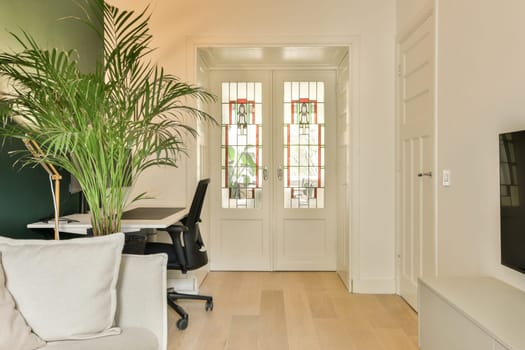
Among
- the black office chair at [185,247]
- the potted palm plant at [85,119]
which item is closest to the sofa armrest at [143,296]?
the potted palm plant at [85,119]

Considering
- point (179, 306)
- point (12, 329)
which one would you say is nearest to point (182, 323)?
point (179, 306)

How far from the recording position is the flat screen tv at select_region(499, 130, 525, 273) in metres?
1.67

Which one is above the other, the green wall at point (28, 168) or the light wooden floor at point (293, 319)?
the green wall at point (28, 168)

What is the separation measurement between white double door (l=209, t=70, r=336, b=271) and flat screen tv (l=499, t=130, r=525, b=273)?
107 inches

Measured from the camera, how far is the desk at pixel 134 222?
2479 millimetres

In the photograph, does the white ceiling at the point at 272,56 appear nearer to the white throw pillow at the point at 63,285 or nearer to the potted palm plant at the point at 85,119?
the potted palm plant at the point at 85,119

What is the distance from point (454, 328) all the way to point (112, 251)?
140 centimetres

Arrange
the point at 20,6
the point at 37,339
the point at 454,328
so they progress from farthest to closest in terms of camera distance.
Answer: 1. the point at 20,6
2. the point at 454,328
3. the point at 37,339

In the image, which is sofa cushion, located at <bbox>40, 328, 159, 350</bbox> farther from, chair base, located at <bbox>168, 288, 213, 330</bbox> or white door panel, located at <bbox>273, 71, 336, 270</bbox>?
white door panel, located at <bbox>273, 71, 336, 270</bbox>

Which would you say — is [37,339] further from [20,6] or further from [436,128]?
[436,128]

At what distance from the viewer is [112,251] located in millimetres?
1661

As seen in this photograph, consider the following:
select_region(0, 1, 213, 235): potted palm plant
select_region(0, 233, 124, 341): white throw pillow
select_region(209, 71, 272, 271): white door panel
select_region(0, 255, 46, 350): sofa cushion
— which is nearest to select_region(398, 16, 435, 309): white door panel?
select_region(209, 71, 272, 271): white door panel

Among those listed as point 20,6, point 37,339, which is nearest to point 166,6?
point 20,6

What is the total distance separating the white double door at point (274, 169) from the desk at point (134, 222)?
1.28 metres
